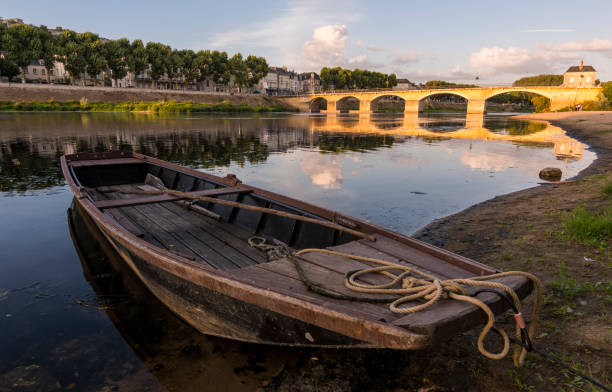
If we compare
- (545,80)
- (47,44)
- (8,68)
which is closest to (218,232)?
(8,68)

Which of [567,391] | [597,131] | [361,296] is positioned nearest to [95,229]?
[361,296]

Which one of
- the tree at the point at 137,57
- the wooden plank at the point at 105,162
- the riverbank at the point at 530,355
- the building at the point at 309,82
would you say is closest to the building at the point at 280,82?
the building at the point at 309,82

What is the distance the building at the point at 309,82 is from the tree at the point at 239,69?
65.4 metres

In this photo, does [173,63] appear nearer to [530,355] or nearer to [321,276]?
[321,276]

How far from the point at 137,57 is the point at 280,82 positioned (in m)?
78.0

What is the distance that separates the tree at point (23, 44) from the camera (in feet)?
217

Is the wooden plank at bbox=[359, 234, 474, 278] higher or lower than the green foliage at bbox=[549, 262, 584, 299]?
higher

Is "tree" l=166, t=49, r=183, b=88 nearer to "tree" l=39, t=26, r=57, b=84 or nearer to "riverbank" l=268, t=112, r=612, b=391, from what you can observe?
"tree" l=39, t=26, r=57, b=84

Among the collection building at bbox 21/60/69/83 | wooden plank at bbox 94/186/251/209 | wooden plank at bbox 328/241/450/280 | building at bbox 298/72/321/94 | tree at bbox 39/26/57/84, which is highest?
building at bbox 298/72/321/94

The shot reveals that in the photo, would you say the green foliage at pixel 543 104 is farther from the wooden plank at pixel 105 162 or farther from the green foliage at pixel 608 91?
the wooden plank at pixel 105 162

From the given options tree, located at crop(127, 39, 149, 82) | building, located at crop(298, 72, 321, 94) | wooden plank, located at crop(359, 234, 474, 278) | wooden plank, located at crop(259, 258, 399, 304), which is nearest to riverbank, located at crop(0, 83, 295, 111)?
tree, located at crop(127, 39, 149, 82)

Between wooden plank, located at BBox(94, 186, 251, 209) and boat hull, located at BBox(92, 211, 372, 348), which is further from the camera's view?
wooden plank, located at BBox(94, 186, 251, 209)

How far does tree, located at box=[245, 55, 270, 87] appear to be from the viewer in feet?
344

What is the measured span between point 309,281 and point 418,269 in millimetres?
1066
